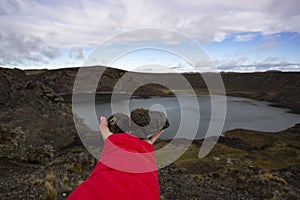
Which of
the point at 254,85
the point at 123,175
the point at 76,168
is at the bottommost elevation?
the point at 254,85

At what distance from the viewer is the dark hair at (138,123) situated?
1.56 m

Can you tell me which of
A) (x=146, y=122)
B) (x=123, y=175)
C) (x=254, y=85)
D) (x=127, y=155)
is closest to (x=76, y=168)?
(x=146, y=122)

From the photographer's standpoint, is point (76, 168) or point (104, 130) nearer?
point (104, 130)

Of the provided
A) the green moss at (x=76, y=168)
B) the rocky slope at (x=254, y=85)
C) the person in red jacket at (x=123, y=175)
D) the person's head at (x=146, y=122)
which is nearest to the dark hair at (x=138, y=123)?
the person's head at (x=146, y=122)

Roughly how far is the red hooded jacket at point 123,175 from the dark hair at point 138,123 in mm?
334

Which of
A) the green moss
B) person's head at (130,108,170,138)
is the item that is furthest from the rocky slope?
person's head at (130,108,170,138)

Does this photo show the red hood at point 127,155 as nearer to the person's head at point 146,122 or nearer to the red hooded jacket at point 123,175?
the red hooded jacket at point 123,175

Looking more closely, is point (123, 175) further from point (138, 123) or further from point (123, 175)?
point (138, 123)

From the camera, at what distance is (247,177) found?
29.2 ft

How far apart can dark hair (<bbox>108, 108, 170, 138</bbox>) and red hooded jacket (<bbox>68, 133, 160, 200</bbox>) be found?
0.33 meters

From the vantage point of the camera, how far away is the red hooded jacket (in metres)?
0.87

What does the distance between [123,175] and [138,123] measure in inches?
27.1

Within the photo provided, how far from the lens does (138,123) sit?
1.64 metres

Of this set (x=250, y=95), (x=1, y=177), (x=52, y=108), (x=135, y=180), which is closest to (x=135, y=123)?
(x=135, y=180)
